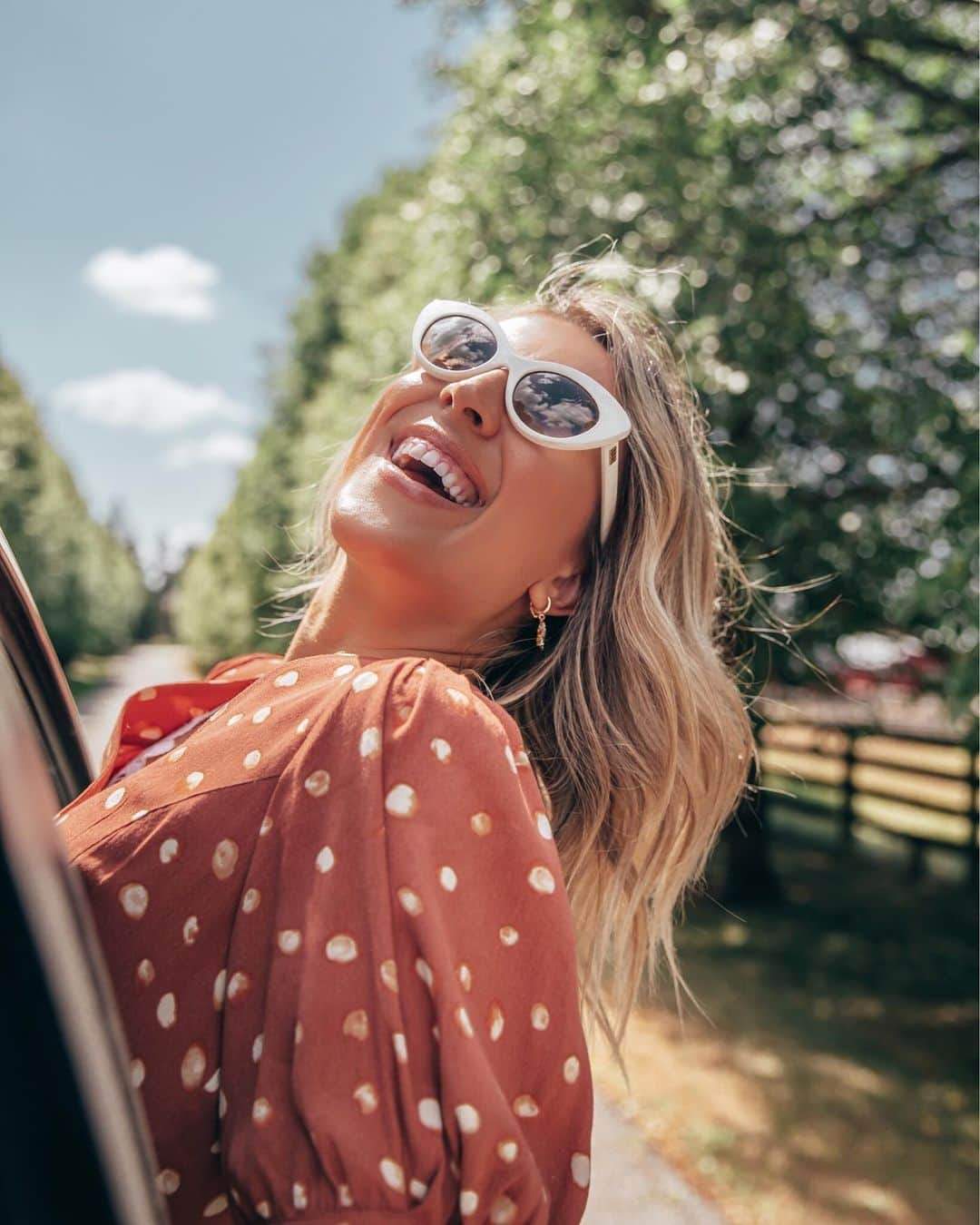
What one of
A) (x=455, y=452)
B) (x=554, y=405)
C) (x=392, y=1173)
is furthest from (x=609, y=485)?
(x=392, y=1173)

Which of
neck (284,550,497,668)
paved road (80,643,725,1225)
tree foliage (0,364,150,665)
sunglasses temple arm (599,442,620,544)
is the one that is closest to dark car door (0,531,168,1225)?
neck (284,550,497,668)

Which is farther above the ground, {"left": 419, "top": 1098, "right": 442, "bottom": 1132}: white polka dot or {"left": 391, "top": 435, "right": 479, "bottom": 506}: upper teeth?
{"left": 391, "top": 435, "right": 479, "bottom": 506}: upper teeth

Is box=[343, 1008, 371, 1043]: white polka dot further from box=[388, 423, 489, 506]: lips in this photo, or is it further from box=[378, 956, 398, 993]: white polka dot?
box=[388, 423, 489, 506]: lips

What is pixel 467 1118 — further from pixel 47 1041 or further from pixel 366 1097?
pixel 47 1041

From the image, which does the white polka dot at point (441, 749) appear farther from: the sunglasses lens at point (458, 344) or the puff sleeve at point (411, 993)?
the sunglasses lens at point (458, 344)

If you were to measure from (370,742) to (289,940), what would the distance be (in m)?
0.21

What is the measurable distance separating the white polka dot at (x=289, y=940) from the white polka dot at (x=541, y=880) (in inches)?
10.3

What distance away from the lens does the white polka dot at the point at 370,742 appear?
3.49ft

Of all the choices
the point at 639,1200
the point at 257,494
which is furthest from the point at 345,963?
the point at 257,494

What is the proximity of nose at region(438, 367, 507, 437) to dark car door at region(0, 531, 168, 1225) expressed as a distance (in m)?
1.06

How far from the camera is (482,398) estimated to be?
1586mm

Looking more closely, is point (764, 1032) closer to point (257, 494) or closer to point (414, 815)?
point (414, 815)

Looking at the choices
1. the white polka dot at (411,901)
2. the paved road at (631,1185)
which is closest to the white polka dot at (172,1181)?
the white polka dot at (411,901)

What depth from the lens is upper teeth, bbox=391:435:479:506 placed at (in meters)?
1.55
